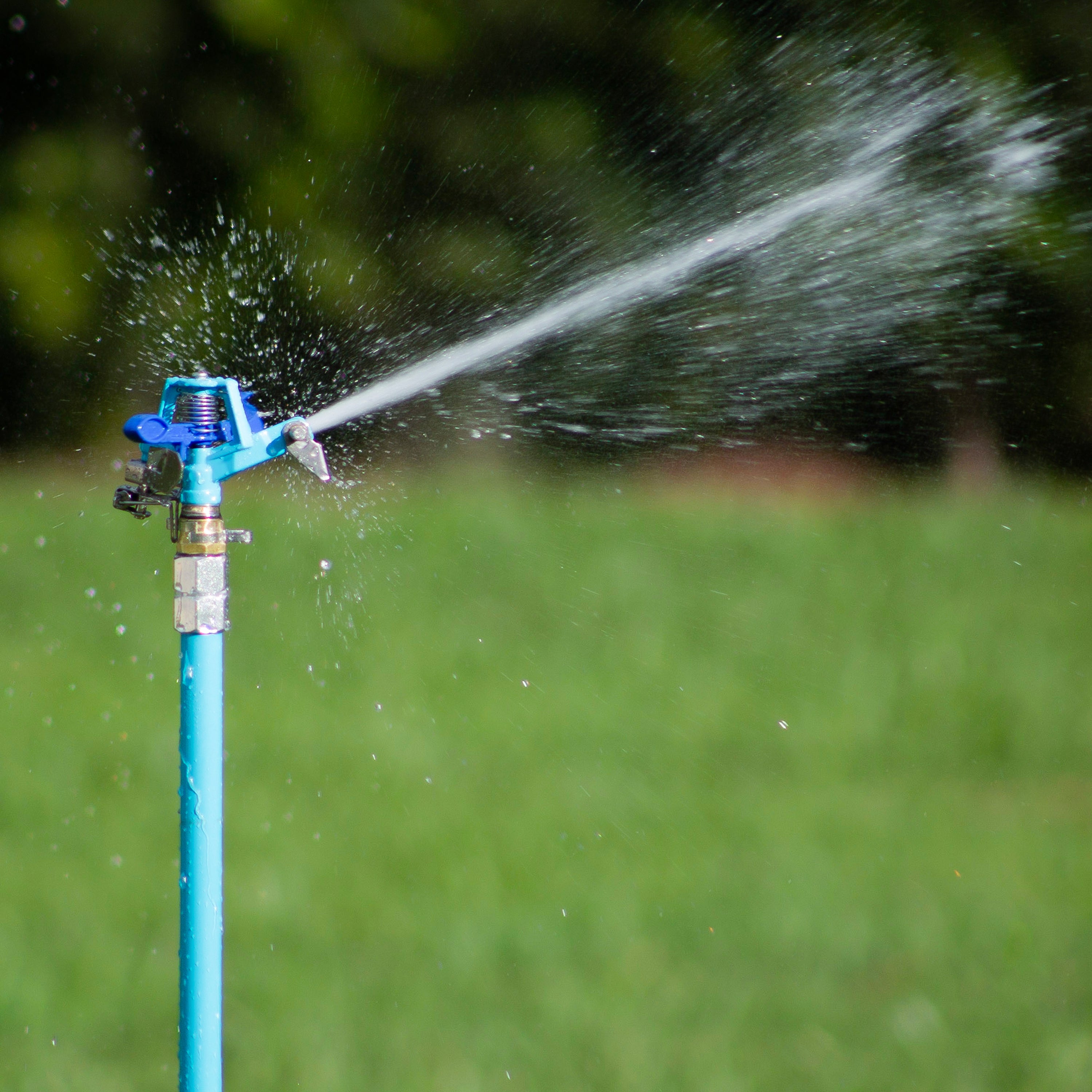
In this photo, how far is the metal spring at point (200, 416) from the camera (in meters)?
1.11

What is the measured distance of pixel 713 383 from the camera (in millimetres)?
5641

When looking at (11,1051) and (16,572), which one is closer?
(11,1051)

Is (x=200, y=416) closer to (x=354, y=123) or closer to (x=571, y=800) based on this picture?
(x=571, y=800)

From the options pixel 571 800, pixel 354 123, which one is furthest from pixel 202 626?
pixel 354 123

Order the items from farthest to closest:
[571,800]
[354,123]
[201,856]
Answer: [354,123] → [571,800] → [201,856]

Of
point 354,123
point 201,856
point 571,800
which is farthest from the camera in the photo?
point 354,123

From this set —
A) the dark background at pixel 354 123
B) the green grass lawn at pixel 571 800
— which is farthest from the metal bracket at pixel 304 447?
the dark background at pixel 354 123

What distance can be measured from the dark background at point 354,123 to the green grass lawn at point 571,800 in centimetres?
186

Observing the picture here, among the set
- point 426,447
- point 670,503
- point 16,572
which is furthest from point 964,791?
point 426,447

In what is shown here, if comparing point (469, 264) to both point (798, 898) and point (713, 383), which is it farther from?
point (798, 898)

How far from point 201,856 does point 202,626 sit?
207 mm

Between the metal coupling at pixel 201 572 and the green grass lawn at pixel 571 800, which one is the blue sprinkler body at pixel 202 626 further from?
the green grass lawn at pixel 571 800

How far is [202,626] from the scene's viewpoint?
3.51 feet

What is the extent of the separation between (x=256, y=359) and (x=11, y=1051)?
162cm
